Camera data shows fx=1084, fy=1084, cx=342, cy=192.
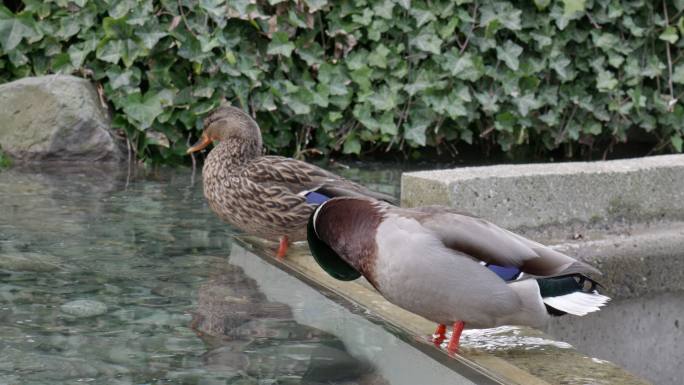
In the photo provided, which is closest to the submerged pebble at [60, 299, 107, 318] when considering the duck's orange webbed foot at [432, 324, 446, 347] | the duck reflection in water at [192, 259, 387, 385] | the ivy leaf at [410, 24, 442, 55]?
the duck reflection in water at [192, 259, 387, 385]

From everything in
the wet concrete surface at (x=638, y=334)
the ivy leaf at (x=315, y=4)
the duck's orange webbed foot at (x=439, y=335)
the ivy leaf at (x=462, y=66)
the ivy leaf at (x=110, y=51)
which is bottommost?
the wet concrete surface at (x=638, y=334)

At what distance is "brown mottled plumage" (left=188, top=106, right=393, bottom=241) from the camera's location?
164 inches

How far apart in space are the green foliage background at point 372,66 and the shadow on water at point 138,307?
154 cm

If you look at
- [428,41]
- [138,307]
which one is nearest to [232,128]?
[138,307]

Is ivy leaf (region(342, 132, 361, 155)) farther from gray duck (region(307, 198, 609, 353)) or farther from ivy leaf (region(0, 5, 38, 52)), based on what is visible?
gray duck (region(307, 198, 609, 353))

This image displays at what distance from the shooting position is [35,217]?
15.6ft

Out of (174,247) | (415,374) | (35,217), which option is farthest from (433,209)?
(35,217)

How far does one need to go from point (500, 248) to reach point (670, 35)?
4.89 metres

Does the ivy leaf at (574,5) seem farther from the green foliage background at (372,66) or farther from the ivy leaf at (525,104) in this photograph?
the ivy leaf at (525,104)

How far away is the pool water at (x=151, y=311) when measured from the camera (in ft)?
9.54

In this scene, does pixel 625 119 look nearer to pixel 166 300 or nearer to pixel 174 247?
pixel 174 247

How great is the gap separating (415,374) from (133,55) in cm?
407

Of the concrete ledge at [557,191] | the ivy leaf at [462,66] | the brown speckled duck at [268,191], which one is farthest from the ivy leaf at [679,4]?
the brown speckled duck at [268,191]

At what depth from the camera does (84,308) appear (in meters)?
3.43
